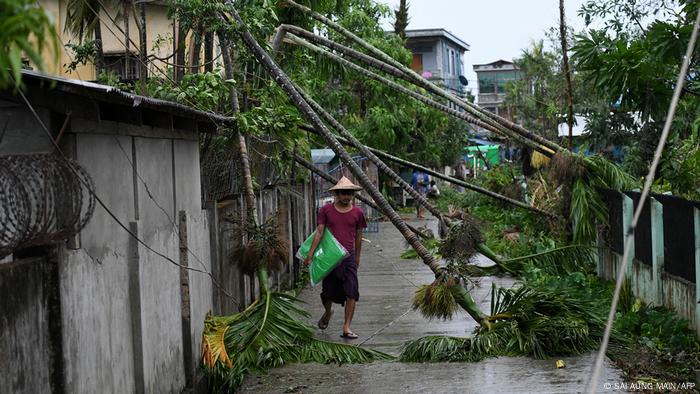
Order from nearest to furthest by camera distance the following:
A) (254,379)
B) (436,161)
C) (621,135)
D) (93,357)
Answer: (93,357), (254,379), (621,135), (436,161)

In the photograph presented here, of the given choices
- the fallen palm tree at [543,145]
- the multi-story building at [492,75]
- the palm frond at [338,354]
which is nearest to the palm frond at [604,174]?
the fallen palm tree at [543,145]

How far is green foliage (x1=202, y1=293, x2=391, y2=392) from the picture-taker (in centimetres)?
913

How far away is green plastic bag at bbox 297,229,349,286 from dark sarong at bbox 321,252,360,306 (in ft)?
0.44

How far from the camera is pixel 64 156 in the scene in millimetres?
5633

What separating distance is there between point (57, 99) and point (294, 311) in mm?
5452

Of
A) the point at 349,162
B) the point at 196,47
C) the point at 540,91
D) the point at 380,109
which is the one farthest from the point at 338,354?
the point at 540,91

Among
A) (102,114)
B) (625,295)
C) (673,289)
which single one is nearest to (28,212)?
(102,114)

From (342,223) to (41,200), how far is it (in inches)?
248

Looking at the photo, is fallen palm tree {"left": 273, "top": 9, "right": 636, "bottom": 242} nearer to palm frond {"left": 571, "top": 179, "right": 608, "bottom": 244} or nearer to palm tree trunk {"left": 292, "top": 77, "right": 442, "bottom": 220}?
palm frond {"left": 571, "top": 179, "right": 608, "bottom": 244}

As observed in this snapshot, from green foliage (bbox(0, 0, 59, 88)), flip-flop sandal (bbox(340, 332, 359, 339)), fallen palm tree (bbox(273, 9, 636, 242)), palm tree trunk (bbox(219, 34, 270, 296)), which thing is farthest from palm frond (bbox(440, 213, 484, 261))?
green foliage (bbox(0, 0, 59, 88))

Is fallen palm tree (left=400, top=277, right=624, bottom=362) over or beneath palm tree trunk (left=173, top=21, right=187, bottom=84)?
beneath

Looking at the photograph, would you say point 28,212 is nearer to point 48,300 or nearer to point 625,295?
point 48,300

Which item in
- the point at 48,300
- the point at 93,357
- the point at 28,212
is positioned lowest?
the point at 93,357

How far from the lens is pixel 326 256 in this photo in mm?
11211
